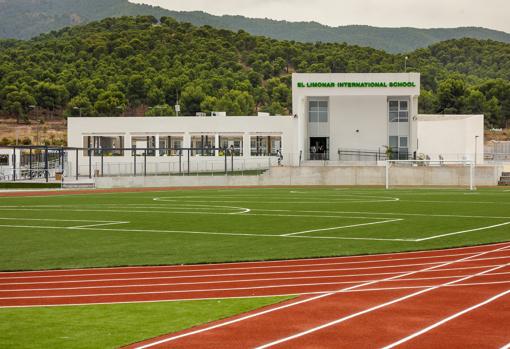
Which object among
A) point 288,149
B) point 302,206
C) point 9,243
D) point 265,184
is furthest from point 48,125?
point 9,243

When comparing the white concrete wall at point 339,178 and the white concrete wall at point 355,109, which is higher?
the white concrete wall at point 355,109

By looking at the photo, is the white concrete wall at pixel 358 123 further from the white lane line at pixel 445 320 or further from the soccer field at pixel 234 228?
the white lane line at pixel 445 320

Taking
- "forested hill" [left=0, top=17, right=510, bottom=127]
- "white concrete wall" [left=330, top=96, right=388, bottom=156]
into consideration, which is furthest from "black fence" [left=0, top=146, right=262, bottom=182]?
"forested hill" [left=0, top=17, right=510, bottom=127]

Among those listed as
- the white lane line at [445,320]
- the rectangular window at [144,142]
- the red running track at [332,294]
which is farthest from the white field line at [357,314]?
the rectangular window at [144,142]

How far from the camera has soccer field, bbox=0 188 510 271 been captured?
19.2 meters

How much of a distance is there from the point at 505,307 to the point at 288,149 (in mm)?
64479

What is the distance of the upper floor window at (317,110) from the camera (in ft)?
237

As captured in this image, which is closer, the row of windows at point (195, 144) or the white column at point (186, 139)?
the white column at point (186, 139)

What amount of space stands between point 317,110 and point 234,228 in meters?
47.6

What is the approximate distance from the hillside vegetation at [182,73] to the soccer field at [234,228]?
258 ft

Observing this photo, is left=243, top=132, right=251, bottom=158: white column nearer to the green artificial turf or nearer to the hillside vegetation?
the hillside vegetation

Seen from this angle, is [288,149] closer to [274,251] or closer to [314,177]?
[314,177]

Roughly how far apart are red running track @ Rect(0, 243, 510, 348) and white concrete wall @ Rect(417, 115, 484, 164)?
192ft

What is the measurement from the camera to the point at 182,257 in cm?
1861
